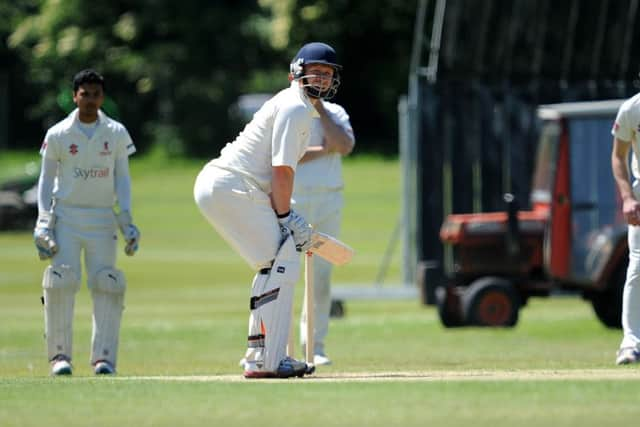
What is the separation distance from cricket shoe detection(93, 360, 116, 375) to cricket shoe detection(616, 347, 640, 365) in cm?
334

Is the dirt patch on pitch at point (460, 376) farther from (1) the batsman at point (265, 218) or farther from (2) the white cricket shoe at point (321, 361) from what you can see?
(2) the white cricket shoe at point (321, 361)

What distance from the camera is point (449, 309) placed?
722 inches

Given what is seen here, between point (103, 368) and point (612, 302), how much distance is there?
23.0ft

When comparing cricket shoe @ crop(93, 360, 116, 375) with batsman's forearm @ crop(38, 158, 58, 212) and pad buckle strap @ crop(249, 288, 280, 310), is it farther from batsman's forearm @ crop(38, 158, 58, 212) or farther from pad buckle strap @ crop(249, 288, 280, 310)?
pad buckle strap @ crop(249, 288, 280, 310)

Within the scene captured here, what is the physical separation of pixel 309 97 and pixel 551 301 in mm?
14156

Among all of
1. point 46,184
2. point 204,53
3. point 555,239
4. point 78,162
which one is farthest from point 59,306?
point 204,53

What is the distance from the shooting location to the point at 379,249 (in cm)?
3394

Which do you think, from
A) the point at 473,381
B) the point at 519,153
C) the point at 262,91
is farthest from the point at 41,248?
the point at 262,91

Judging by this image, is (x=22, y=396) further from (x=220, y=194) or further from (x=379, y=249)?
(x=379, y=249)

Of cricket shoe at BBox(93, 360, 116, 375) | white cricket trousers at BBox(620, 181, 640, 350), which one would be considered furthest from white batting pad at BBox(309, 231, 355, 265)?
cricket shoe at BBox(93, 360, 116, 375)

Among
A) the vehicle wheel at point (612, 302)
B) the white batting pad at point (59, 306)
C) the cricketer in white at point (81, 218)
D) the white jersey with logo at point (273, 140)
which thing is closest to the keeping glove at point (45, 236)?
the cricketer in white at point (81, 218)

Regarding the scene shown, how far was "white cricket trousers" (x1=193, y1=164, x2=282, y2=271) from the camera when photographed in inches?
403

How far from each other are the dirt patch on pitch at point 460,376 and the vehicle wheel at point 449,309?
7221 millimetres

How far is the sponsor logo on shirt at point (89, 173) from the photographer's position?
12.3m
